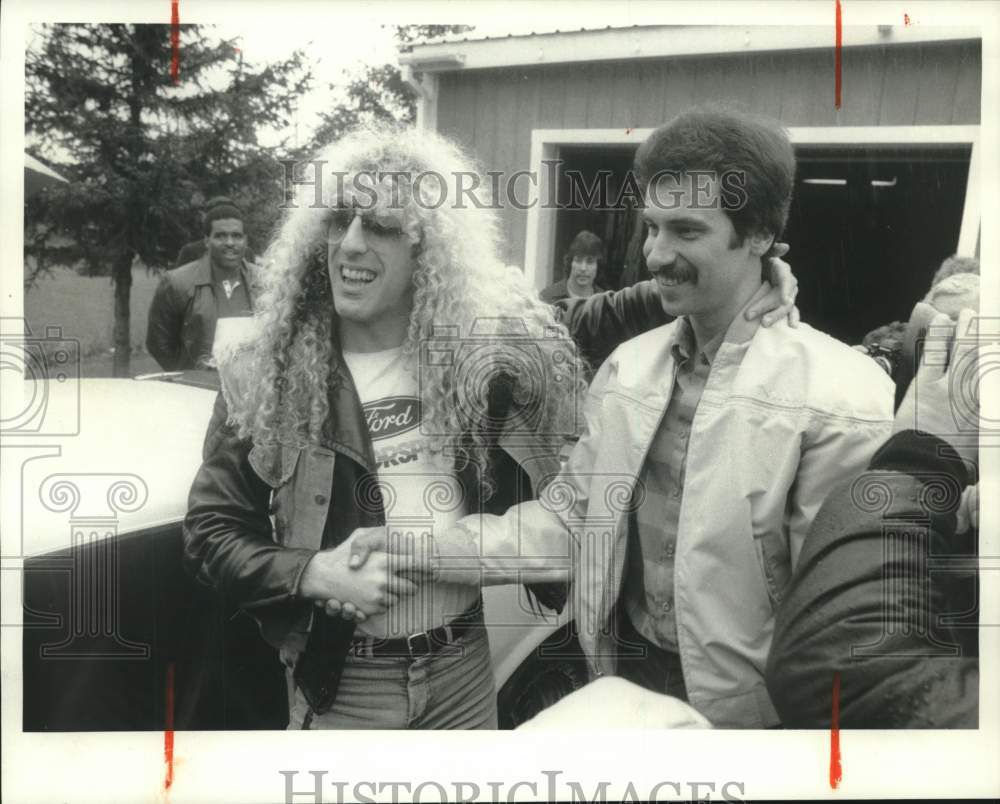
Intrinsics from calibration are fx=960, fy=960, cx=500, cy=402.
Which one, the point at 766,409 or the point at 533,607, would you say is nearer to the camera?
the point at 766,409

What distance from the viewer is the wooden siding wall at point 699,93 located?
225 cm

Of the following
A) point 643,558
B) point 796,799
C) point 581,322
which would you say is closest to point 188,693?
point 643,558

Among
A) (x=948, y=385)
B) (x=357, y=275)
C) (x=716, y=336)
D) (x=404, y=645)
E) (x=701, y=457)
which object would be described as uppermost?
(x=357, y=275)

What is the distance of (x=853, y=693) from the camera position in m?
2.29

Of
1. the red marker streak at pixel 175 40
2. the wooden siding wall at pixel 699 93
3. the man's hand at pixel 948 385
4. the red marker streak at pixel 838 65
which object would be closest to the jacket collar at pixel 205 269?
the red marker streak at pixel 175 40

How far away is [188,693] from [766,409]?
5.07 ft

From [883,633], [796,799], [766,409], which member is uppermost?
[766,409]

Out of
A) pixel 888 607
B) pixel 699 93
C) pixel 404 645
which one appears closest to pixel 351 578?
pixel 404 645

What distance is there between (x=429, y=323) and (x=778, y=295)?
82 cm

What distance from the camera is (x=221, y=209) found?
87.8 inches

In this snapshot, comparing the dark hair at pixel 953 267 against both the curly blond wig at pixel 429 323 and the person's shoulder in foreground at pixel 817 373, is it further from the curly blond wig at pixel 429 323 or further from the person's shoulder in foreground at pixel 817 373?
the curly blond wig at pixel 429 323

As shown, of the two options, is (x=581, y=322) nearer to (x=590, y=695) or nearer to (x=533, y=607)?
(x=533, y=607)

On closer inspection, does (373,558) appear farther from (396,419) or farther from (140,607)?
(140,607)

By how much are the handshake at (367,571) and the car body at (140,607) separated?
0.19m
